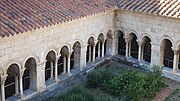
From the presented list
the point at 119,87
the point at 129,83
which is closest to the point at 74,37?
the point at 119,87

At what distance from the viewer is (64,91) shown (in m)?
14.6

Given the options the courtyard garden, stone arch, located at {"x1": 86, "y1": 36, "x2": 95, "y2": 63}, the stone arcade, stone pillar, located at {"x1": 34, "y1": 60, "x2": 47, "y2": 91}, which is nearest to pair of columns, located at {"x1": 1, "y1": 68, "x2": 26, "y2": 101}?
the stone arcade

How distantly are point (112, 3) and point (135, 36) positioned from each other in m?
2.09

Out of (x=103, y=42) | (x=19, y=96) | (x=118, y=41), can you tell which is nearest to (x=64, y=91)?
(x=19, y=96)

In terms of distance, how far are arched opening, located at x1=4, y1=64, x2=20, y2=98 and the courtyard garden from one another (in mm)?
1471

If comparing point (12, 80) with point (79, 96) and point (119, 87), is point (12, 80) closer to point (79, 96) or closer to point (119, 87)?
point (79, 96)

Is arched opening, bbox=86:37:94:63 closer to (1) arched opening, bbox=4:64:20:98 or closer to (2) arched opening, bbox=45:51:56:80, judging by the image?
(2) arched opening, bbox=45:51:56:80

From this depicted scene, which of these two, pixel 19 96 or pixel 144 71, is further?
pixel 144 71

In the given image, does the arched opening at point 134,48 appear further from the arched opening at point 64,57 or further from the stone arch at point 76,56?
the arched opening at point 64,57

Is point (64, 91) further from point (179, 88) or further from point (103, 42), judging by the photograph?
point (179, 88)

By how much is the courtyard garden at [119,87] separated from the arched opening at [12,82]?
147 cm

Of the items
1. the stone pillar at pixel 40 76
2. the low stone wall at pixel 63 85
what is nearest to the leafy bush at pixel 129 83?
the low stone wall at pixel 63 85

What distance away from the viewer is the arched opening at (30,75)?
13.5 m

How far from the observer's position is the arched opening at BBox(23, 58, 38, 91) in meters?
13.5
